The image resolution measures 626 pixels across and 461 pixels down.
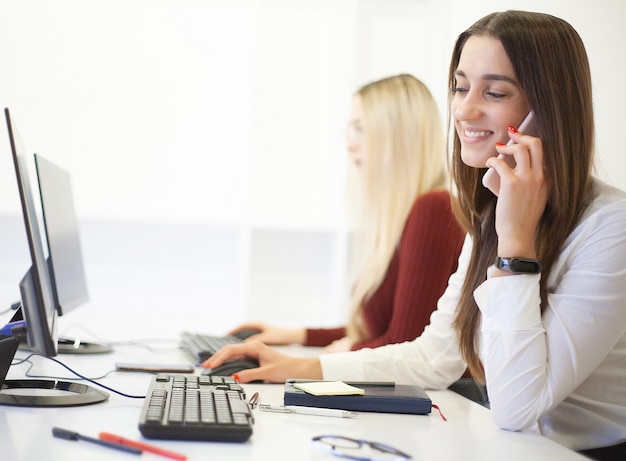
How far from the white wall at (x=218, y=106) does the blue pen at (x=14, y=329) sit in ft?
6.68

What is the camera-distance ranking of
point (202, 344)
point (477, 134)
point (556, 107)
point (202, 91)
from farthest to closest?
point (202, 91) → point (202, 344) → point (477, 134) → point (556, 107)

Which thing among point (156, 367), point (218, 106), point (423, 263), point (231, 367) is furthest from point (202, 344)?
point (218, 106)

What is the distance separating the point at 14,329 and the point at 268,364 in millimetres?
526

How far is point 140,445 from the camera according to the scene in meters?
0.93

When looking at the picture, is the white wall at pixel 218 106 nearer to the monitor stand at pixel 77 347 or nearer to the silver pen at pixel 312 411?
the monitor stand at pixel 77 347

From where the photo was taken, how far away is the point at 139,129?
3443mm

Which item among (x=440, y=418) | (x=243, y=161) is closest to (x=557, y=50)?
(x=440, y=418)

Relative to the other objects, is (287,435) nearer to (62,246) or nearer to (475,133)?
(475,133)

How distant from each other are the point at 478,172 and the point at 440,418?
556mm

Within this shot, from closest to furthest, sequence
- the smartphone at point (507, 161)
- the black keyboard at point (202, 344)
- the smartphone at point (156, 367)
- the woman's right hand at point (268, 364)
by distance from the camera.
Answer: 1. the smartphone at point (507, 161)
2. the woman's right hand at point (268, 364)
3. the smartphone at point (156, 367)
4. the black keyboard at point (202, 344)

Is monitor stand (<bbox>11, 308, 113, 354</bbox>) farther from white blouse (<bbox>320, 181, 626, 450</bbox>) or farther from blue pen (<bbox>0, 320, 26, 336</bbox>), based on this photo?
white blouse (<bbox>320, 181, 626, 450</bbox>)

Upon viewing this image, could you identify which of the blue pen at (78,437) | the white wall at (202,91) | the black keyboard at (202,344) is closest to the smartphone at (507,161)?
the black keyboard at (202,344)

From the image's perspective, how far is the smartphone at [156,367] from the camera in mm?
1604

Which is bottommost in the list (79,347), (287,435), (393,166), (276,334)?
(276,334)
